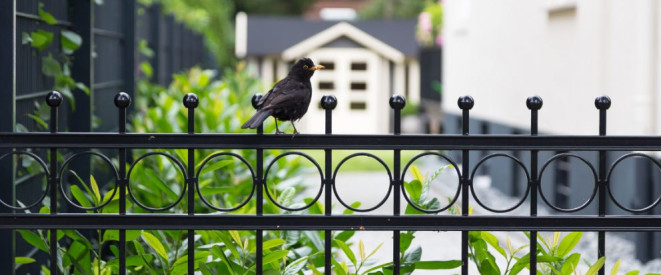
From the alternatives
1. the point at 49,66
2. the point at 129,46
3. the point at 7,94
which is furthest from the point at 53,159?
the point at 129,46

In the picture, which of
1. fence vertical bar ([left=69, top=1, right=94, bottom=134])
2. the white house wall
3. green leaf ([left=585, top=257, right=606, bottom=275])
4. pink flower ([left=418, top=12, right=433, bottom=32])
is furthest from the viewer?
pink flower ([left=418, top=12, right=433, bottom=32])

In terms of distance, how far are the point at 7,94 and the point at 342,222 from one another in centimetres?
117

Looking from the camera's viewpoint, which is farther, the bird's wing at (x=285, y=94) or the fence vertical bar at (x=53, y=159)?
the bird's wing at (x=285, y=94)

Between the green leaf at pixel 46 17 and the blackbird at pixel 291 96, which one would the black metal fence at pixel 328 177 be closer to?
the blackbird at pixel 291 96

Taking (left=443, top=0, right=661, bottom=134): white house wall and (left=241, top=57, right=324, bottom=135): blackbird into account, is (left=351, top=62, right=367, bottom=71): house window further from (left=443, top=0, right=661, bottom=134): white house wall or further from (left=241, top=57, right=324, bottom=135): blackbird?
(left=241, top=57, right=324, bottom=135): blackbird

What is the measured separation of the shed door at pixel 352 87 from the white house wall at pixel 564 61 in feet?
42.2

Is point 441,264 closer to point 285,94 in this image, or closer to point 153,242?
point 285,94

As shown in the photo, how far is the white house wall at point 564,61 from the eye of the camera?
884 cm

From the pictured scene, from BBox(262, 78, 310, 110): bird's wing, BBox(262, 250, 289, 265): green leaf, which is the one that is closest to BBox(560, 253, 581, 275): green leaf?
BBox(262, 250, 289, 265): green leaf

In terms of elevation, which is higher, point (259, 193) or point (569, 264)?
point (259, 193)

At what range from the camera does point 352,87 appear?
31.0m

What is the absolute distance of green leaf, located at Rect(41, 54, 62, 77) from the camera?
494 cm

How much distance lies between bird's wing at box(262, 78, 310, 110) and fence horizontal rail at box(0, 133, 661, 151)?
0.18 meters

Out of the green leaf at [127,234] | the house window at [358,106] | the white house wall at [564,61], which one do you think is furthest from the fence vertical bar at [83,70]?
the house window at [358,106]
